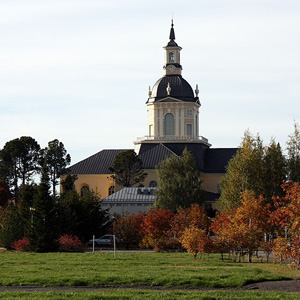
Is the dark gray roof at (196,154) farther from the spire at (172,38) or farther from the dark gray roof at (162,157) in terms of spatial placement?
the spire at (172,38)

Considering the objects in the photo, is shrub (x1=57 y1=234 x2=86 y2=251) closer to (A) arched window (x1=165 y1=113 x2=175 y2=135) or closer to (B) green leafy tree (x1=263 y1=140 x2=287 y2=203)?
(B) green leafy tree (x1=263 y1=140 x2=287 y2=203)

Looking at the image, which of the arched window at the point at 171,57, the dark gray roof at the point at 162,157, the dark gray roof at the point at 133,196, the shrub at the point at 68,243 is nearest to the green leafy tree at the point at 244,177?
the shrub at the point at 68,243

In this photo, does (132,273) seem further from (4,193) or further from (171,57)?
(171,57)

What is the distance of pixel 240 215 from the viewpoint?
48656mm

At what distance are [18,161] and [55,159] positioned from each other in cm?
543

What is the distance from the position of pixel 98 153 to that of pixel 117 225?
52.5m

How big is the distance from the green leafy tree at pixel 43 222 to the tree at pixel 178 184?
22896 mm

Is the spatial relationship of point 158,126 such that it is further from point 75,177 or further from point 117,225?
point 117,225

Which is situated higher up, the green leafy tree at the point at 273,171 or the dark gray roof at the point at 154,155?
the dark gray roof at the point at 154,155

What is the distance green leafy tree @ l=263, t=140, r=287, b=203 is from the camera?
69.4m

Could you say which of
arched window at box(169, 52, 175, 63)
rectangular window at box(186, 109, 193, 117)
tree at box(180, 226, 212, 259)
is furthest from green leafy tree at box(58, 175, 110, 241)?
arched window at box(169, 52, 175, 63)

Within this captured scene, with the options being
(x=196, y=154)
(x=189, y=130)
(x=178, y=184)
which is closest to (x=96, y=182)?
(x=196, y=154)

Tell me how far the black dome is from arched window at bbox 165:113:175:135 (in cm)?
282

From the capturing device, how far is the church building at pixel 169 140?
11212 cm
